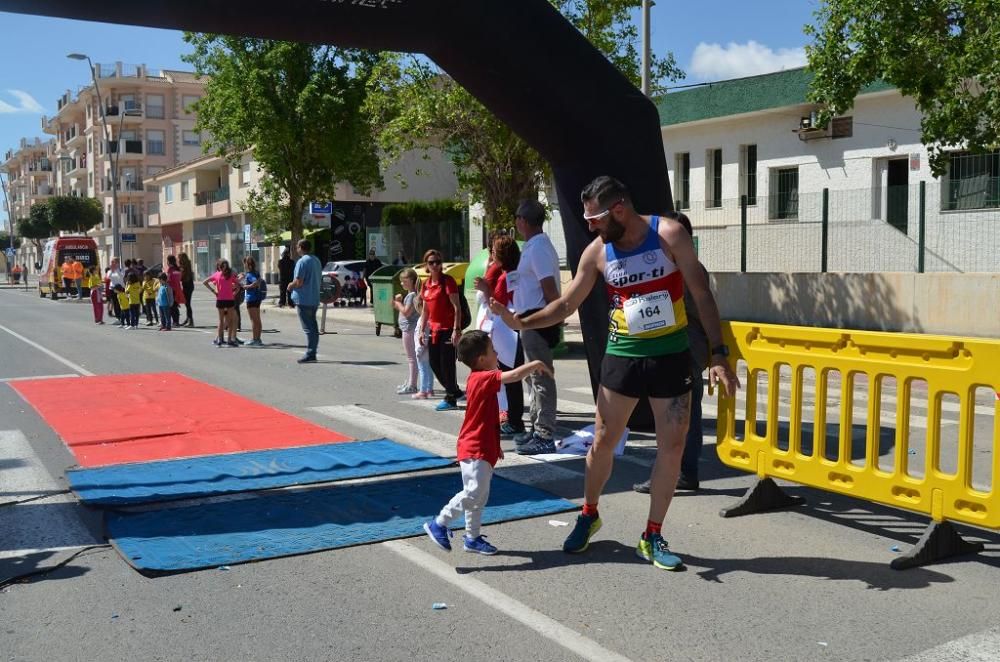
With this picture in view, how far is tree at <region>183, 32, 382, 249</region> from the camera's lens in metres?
31.5

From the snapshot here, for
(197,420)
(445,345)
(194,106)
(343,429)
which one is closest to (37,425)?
(197,420)

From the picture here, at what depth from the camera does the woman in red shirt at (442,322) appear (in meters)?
10.2

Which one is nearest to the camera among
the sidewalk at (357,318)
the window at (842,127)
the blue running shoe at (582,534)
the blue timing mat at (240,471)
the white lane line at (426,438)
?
the blue running shoe at (582,534)

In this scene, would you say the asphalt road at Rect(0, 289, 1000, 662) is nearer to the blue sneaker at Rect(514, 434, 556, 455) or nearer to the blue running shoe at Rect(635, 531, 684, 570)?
the blue running shoe at Rect(635, 531, 684, 570)

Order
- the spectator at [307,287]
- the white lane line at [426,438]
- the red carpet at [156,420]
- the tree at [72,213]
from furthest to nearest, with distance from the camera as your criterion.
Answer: the tree at [72,213], the spectator at [307,287], the red carpet at [156,420], the white lane line at [426,438]

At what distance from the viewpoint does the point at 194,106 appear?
113 ft

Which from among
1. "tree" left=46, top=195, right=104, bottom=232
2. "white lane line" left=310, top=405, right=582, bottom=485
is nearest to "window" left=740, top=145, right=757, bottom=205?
"white lane line" left=310, top=405, right=582, bottom=485

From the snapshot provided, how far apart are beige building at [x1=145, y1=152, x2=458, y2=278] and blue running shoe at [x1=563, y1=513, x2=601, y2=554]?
1188 inches

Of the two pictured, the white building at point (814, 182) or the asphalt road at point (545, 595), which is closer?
the asphalt road at point (545, 595)

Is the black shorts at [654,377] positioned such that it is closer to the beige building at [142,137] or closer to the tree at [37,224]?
the beige building at [142,137]

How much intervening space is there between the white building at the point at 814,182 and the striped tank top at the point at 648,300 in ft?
47.9

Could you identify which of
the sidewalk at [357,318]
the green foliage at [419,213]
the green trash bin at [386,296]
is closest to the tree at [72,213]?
the green foliage at [419,213]

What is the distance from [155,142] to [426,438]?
259ft

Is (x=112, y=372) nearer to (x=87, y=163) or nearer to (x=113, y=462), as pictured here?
(x=113, y=462)
